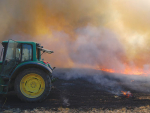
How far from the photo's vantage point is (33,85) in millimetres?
4328

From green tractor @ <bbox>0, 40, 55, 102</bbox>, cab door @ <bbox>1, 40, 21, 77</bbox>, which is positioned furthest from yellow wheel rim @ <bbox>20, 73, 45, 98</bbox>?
cab door @ <bbox>1, 40, 21, 77</bbox>

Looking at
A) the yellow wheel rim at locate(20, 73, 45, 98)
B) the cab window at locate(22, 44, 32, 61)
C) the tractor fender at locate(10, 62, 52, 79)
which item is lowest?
the yellow wheel rim at locate(20, 73, 45, 98)

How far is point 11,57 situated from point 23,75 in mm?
925

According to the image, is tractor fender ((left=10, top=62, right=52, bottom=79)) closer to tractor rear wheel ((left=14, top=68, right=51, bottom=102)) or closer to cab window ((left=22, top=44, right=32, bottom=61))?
tractor rear wheel ((left=14, top=68, right=51, bottom=102))

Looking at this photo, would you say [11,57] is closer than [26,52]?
A: Yes

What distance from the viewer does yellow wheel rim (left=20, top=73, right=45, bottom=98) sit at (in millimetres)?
4242

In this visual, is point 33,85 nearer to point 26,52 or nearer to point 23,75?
point 23,75

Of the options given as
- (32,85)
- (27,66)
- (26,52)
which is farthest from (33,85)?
(26,52)

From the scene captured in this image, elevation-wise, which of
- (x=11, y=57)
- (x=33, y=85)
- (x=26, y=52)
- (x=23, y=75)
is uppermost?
(x=26, y=52)

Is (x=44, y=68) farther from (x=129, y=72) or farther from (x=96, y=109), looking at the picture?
(x=129, y=72)

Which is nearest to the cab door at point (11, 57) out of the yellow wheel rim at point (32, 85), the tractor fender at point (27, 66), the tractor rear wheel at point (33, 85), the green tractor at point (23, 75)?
the green tractor at point (23, 75)

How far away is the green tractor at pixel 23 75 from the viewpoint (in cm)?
415

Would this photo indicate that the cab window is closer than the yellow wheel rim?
No

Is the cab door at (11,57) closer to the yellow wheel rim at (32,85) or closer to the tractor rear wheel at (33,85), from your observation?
the tractor rear wheel at (33,85)
